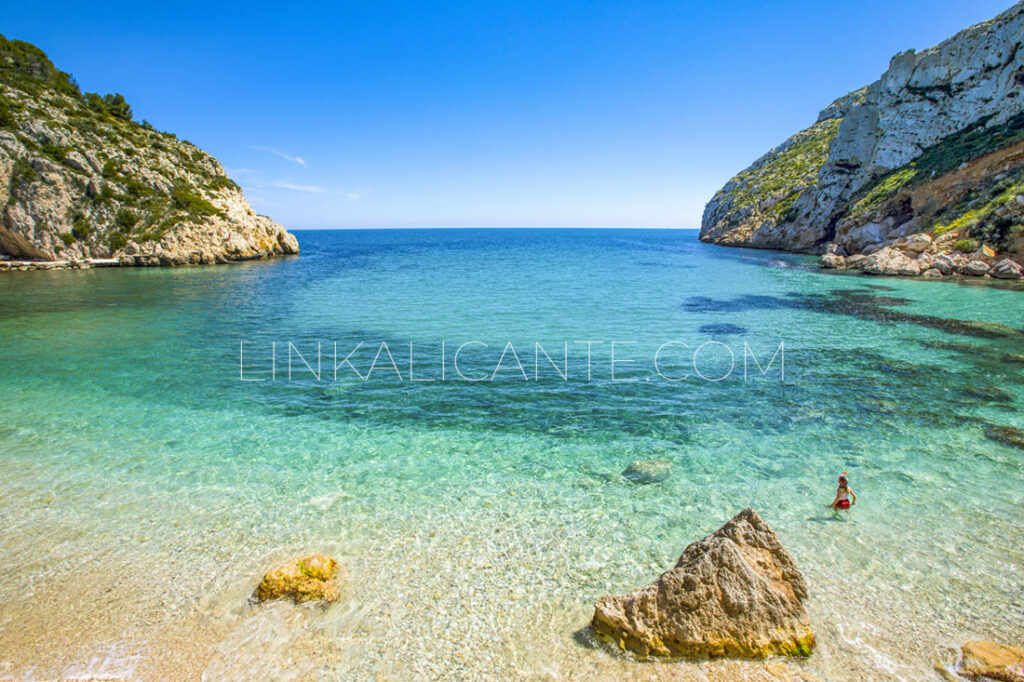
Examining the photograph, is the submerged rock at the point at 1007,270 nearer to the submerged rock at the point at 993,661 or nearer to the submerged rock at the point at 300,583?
the submerged rock at the point at 993,661

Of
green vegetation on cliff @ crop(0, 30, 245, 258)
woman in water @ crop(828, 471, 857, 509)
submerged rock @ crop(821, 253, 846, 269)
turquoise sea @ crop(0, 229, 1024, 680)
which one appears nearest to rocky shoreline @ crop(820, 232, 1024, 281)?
submerged rock @ crop(821, 253, 846, 269)

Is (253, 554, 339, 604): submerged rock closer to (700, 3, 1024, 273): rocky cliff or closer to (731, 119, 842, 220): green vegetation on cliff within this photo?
(700, 3, 1024, 273): rocky cliff

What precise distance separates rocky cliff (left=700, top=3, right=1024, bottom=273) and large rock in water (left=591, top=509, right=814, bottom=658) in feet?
164

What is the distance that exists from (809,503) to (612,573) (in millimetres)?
4623

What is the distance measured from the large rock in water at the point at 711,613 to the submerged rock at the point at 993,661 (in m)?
1.70

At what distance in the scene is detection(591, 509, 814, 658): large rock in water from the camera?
611cm

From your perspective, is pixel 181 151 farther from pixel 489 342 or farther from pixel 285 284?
pixel 489 342

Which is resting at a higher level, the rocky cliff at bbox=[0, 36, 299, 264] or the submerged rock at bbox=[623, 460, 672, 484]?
the rocky cliff at bbox=[0, 36, 299, 264]

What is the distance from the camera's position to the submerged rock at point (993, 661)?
5707 millimetres

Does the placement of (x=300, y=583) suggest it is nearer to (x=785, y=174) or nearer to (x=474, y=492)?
(x=474, y=492)

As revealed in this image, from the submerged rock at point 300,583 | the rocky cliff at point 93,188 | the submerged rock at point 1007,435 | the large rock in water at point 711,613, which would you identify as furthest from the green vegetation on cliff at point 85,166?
the submerged rock at point 1007,435

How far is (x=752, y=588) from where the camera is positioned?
629 cm

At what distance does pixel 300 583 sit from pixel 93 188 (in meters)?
70.9

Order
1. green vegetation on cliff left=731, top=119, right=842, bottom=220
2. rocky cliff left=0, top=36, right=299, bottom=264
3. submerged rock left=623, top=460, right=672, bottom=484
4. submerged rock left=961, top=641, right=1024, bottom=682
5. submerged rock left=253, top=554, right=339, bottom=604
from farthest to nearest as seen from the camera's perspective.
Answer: green vegetation on cliff left=731, top=119, right=842, bottom=220
rocky cliff left=0, top=36, right=299, bottom=264
submerged rock left=623, top=460, right=672, bottom=484
submerged rock left=253, top=554, right=339, bottom=604
submerged rock left=961, top=641, right=1024, bottom=682
